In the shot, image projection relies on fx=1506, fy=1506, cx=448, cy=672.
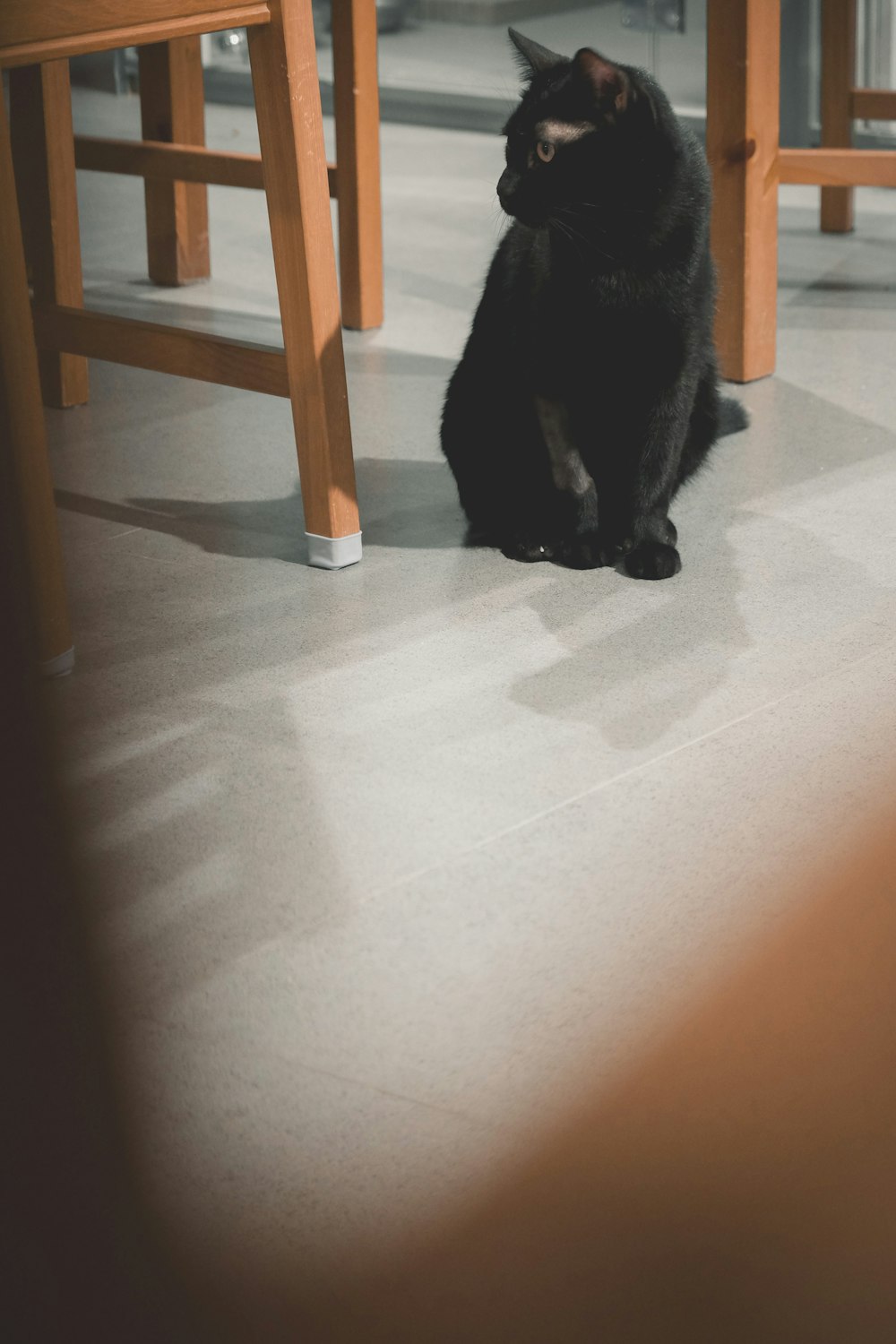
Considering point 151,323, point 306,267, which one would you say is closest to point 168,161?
point 151,323

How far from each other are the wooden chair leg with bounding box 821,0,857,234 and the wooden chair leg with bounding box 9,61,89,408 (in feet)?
5.19

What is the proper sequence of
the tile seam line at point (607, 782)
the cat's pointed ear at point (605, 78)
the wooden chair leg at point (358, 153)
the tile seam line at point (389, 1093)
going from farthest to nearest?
the wooden chair leg at point (358, 153) < the cat's pointed ear at point (605, 78) < the tile seam line at point (607, 782) < the tile seam line at point (389, 1093)

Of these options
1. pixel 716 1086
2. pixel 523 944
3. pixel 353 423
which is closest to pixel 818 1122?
pixel 716 1086

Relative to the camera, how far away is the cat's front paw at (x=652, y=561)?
162 cm

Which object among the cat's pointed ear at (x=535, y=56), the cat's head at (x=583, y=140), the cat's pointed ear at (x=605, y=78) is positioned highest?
the cat's pointed ear at (x=535, y=56)

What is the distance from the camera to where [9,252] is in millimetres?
1301

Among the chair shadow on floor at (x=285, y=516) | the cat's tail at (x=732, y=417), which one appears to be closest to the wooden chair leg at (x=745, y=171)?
the cat's tail at (x=732, y=417)

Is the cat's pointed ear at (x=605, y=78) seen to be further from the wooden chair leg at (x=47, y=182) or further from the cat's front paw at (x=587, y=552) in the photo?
the wooden chair leg at (x=47, y=182)

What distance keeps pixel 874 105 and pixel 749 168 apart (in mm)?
971

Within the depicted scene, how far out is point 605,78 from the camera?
1.45 meters

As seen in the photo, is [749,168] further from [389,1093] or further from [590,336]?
[389,1093]

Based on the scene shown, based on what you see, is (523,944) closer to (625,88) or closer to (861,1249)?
(861,1249)

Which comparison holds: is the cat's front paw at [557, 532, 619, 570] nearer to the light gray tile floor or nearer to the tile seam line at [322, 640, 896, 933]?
the light gray tile floor

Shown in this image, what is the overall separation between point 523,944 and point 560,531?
30.1 inches
